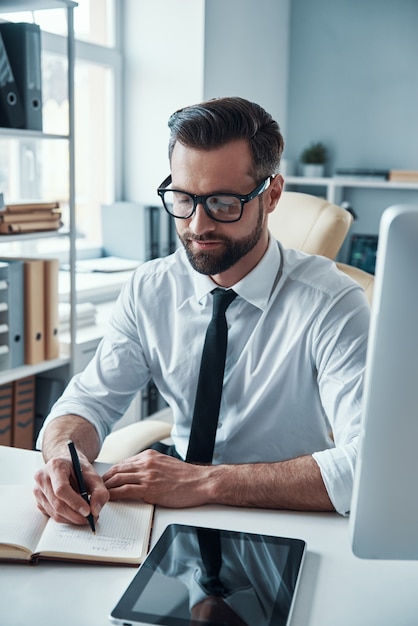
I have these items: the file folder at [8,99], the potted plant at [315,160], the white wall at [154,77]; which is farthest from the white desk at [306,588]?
the potted plant at [315,160]

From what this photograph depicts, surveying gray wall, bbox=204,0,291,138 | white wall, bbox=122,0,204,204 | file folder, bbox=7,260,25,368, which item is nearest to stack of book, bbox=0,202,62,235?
file folder, bbox=7,260,25,368

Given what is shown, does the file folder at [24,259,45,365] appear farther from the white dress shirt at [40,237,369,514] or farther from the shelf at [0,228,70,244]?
the white dress shirt at [40,237,369,514]

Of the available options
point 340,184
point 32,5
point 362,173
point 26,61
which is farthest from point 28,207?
point 362,173

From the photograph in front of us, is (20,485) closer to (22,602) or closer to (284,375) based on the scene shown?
(22,602)

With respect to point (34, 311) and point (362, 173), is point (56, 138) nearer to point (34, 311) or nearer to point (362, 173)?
point (34, 311)

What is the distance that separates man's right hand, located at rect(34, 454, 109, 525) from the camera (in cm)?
105

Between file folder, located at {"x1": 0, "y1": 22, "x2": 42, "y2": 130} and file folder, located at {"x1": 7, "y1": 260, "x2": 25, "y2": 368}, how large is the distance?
1.53 feet

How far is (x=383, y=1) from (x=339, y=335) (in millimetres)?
2959

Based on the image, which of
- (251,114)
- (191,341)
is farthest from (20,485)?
(251,114)

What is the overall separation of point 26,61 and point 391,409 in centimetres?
190

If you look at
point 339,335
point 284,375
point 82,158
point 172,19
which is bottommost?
point 284,375

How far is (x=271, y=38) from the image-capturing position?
12.4 ft

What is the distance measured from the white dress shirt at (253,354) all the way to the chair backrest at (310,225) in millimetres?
242

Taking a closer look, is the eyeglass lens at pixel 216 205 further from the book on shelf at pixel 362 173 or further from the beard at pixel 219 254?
the book on shelf at pixel 362 173
